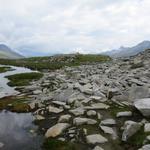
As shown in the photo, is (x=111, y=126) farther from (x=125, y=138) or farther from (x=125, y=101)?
(x=125, y=101)

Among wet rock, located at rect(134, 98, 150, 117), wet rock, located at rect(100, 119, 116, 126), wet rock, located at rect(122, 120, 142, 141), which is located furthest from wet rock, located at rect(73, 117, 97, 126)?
wet rock, located at rect(134, 98, 150, 117)

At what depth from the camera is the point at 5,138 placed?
17781 mm

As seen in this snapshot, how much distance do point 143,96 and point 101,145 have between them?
799cm

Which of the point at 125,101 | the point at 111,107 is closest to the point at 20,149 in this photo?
the point at 111,107

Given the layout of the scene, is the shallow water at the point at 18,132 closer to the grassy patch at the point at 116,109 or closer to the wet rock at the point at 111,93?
the grassy patch at the point at 116,109

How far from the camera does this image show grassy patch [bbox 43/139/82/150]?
1568cm

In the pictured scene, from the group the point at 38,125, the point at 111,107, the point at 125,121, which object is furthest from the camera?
the point at 111,107

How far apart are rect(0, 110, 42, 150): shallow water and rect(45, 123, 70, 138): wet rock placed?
0.63 metres

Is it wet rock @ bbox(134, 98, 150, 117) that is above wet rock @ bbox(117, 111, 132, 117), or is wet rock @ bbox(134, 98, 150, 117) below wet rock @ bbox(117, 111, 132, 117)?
above

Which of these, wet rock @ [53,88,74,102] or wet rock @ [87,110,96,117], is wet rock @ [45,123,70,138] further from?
wet rock @ [53,88,74,102]

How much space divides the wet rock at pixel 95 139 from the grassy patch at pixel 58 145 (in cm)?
88

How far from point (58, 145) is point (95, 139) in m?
2.10

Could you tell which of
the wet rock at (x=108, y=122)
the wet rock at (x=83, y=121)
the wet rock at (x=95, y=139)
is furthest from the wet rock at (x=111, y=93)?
the wet rock at (x=95, y=139)

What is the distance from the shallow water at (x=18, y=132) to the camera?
16523 millimetres
